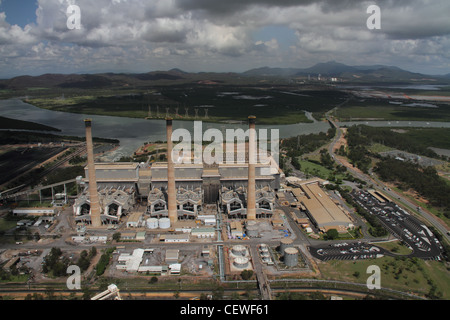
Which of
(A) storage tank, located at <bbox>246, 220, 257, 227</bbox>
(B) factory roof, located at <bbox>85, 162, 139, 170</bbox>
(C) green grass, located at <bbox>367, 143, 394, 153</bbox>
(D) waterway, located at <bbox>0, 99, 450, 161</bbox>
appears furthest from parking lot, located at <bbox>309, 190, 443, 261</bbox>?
(D) waterway, located at <bbox>0, 99, 450, 161</bbox>

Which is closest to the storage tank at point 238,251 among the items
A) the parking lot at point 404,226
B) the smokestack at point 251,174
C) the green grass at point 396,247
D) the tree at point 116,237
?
the smokestack at point 251,174

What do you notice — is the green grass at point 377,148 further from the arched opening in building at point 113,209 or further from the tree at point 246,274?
the arched opening in building at point 113,209

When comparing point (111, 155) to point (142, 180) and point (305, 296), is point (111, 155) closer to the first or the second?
point (142, 180)

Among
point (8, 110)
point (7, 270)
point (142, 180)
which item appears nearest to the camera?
point (7, 270)

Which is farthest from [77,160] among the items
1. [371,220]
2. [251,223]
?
[371,220]

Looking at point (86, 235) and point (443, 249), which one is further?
point (86, 235)

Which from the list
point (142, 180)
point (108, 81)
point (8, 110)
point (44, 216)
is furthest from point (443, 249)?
point (108, 81)
